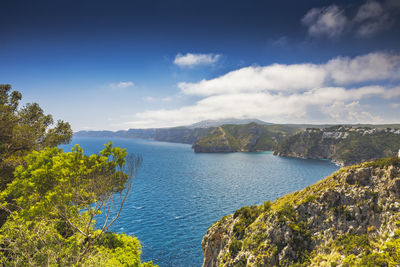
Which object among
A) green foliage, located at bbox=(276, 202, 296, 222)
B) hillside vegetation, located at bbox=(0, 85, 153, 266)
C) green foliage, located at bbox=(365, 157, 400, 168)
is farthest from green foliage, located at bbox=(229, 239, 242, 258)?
green foliage, located at bbox=(365, 157, 400, 168)

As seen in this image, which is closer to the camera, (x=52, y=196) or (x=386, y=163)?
(x=52, y=196)

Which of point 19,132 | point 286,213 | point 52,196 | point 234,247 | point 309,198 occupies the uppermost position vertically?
point 19,132

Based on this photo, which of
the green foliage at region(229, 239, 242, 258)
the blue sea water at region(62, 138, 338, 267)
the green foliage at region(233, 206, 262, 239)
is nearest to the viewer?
the green foliage at region(229, 239, 242, 258)

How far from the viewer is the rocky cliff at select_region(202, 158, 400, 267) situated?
15727mm

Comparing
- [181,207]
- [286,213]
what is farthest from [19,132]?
[181,207]

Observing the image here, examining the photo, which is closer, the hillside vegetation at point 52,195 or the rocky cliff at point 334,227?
the rocky cliff at point 334,227

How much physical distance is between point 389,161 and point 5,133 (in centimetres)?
4749

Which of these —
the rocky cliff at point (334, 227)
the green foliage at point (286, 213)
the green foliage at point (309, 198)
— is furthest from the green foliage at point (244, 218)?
the green foliage at point (309, 198)

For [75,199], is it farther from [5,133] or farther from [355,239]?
[355,239]

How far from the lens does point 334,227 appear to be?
1848 centimetres

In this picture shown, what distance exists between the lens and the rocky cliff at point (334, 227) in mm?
15727

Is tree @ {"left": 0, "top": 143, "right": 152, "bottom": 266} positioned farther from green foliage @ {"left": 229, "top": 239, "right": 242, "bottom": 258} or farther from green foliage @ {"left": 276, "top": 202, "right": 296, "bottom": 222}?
green foliage @ {"left": 276, "top": 202, "right": 296, "bottom": 222}

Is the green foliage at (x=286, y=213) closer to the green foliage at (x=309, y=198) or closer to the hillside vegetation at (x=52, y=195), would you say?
the green foliage at (x=309, y=198)

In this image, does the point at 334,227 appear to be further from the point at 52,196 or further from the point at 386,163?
the point at 52,196
